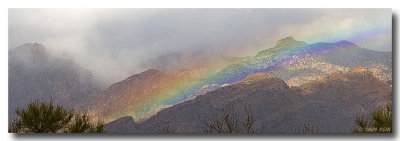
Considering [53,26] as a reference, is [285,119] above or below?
below

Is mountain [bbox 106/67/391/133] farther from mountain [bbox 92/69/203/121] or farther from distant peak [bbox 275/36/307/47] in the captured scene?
distant peak [bbox 275/36/307/47]

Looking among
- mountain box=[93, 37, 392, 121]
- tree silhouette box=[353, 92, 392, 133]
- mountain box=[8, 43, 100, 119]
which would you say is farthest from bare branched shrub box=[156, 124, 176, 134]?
tree silhouette box=[353, 92, 392, 133]

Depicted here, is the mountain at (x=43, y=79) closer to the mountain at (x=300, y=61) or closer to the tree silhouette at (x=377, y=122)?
the mountain at (x=300, y=61)

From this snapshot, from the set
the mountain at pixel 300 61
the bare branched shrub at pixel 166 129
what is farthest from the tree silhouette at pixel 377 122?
the bare branched shrub at pixel 166 129

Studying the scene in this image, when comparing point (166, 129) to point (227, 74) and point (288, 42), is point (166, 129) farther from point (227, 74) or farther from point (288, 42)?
point (288, 42)

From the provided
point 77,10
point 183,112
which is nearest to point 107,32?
point 77,10
